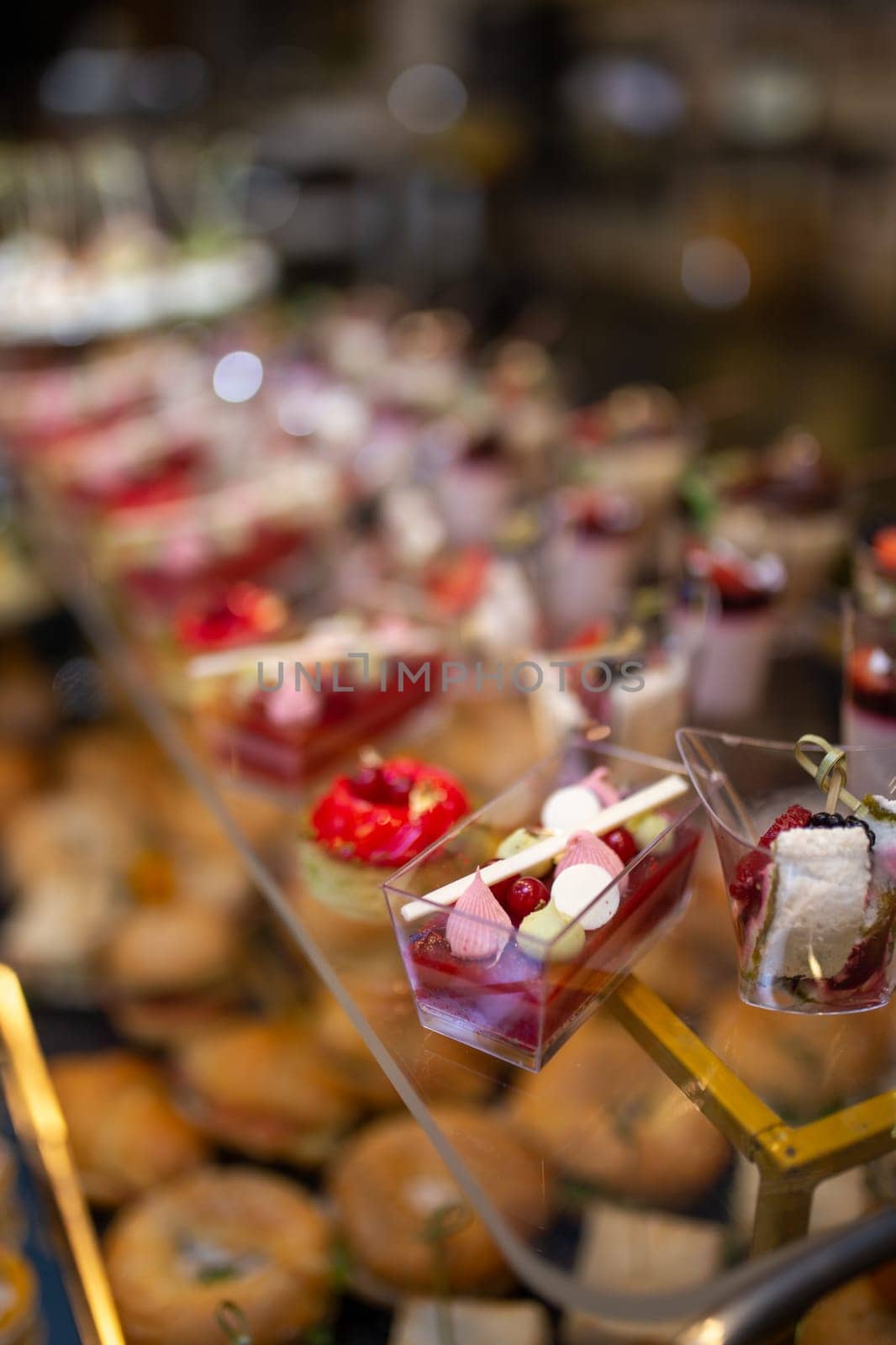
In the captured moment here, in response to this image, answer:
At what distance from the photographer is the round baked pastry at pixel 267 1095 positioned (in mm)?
1689

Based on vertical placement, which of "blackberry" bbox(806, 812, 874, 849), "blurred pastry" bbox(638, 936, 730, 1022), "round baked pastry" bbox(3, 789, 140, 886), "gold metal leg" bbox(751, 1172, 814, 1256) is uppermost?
"blackberry" bbox(806, 812, 874, 849)

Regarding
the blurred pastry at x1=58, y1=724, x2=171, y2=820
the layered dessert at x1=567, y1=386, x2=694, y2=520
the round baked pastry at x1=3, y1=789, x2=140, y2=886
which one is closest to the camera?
the layered dessert at x1=567, y1=386, x2=694, y2=520

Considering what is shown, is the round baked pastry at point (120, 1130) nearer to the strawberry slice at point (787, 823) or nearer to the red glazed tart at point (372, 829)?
the red glazed tart at point (372, 829)

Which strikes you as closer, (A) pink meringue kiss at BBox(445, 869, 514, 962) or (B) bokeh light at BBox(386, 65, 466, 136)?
(A) pink meringue kiss at BBox(445, 869, 514, 962)

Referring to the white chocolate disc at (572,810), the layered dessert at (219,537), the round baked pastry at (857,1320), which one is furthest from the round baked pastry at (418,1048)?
the layered dessert at (219,537)

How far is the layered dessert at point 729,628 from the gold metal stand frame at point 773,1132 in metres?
0.61

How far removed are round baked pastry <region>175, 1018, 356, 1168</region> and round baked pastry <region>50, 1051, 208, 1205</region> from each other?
0.14 ft

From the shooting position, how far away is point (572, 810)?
1147mm

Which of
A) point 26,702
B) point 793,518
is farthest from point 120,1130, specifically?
point 26,702

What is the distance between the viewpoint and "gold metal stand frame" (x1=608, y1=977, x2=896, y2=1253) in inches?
35.0

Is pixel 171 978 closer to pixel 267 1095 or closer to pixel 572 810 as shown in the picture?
pixel 267 1095

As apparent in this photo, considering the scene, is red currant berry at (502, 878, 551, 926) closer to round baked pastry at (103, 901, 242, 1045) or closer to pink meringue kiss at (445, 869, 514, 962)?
pink meringue kiss at (445, 869, 514, 962)

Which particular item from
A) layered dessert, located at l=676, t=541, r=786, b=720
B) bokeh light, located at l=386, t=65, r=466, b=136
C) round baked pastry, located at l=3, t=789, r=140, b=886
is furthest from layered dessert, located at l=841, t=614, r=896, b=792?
bokeh light, located at l=386, t=65, r=466, b=136

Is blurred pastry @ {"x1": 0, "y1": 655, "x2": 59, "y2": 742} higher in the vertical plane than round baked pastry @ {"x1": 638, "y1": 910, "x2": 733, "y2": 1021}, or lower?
lower
